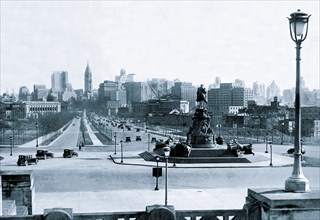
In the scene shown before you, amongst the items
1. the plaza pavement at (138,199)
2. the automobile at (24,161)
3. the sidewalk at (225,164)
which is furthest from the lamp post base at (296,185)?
the automobile at (24,161)

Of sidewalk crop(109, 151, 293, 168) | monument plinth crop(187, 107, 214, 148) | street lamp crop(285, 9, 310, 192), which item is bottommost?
sidewalk crop(109, 151, 293, 168)

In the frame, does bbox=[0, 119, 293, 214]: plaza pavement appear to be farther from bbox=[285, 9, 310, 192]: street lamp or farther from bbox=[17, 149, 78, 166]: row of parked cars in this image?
bbox=[17, 149, 78, 166]: row of parked cars

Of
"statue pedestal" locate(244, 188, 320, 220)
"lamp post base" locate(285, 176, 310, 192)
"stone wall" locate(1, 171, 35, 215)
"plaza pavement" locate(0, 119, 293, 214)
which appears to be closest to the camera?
"statue pedestal" locate(244, 188, 320, 220)

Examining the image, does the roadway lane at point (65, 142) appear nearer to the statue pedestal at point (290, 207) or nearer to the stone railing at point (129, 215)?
the stone railing at point (129, 215)

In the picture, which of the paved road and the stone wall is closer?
the stone wall

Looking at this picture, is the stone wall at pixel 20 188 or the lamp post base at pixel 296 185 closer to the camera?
the lamp post base at pixel 296 185

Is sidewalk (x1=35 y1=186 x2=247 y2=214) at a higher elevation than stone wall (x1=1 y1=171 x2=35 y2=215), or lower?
lower

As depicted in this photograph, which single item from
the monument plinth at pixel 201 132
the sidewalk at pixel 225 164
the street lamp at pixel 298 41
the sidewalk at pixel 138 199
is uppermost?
the street lamp at pixel 298 41

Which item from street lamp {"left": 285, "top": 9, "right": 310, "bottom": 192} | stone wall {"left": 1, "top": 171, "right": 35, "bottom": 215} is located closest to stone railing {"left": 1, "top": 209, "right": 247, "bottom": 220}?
street lamp {"left": 285, "top": 9, "right": 310, "bottom": 192}

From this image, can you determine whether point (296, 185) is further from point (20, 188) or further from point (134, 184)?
point (134, 184)

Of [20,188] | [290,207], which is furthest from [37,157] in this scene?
[290,207]

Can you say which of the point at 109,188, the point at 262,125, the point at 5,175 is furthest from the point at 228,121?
the point at 5,175

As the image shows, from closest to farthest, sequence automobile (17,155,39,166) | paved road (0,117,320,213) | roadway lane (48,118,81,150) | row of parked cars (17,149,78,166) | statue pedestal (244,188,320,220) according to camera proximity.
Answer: statue pedestal (244,188,320,220)
paved road (0,117,320,213)
automobile (17,155,39,166)
row of parked cars (17,149,78,166)
roadway lane (48,118,81,150)
